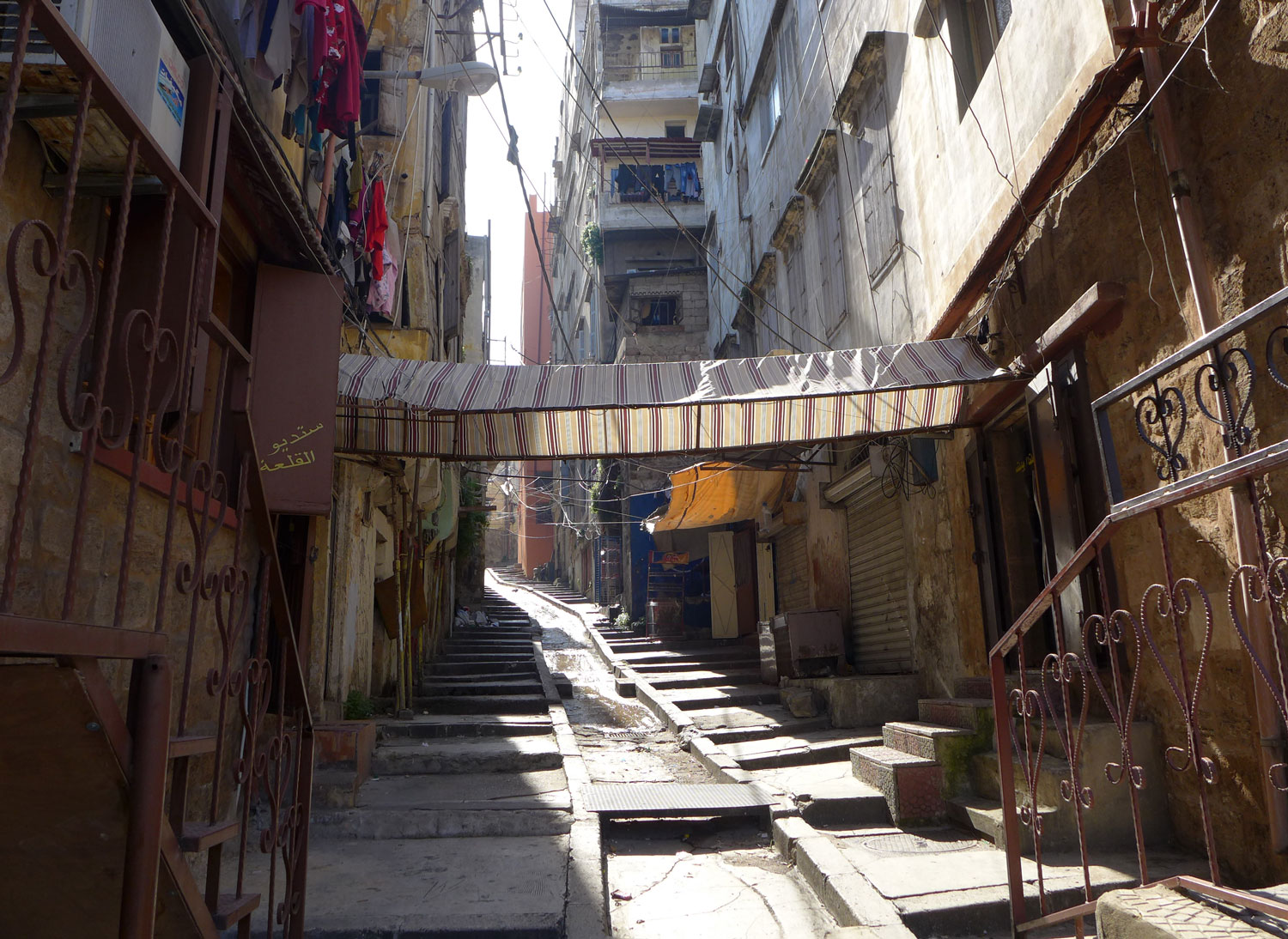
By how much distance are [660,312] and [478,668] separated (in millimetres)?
15063

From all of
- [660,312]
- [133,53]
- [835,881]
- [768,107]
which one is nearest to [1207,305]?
[835,881]

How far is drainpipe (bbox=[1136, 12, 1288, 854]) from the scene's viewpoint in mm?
4078

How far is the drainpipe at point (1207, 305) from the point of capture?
13.4 feet

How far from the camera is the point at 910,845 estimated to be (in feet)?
19.3

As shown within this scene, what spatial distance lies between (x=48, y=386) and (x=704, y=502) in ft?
35.1

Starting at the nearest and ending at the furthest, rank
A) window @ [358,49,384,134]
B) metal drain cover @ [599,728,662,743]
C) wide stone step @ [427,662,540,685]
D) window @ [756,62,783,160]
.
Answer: metal drain cover @ [599,728,662,743]
window @ [358,49,384,134]
wide stone step @ [427,662,540,685]
window @ [756,62,783,160]

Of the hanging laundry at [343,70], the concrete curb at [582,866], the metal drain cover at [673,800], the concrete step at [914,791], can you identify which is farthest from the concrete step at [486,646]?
the hanging laundry at [343,70]

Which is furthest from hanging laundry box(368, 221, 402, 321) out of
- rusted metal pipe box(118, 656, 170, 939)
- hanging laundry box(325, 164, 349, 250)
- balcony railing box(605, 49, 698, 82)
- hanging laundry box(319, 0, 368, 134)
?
balcony railing box(605, 49, 698, 82)

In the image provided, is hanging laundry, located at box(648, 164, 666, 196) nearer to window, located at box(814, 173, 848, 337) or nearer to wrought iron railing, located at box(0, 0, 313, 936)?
window, located at box(814, 173, 848, 337)

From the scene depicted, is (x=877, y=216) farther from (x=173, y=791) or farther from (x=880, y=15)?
(x=173, y=791)

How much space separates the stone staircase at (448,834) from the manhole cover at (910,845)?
83.7 inches

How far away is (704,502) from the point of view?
13945 mm

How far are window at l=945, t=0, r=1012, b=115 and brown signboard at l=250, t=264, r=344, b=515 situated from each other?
5.80 m

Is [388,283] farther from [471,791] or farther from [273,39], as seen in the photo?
[471,791]
